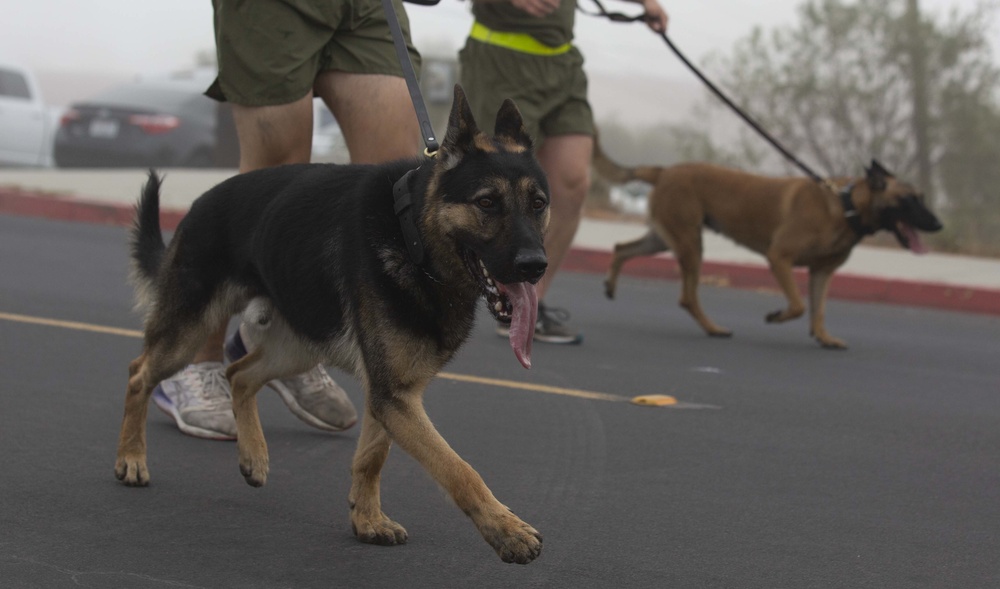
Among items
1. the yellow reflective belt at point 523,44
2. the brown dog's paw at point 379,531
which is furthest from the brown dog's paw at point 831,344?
the brown dog's paw at point 379,531

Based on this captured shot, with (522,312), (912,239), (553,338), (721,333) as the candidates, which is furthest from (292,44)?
(912,239)

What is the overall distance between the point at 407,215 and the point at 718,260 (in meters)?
8.40

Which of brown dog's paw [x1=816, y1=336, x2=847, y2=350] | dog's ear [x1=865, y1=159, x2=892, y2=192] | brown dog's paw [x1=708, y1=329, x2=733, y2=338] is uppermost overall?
dog's ear [x1=865, y1=159, x2=892, y2=192]

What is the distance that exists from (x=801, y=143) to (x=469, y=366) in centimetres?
1014

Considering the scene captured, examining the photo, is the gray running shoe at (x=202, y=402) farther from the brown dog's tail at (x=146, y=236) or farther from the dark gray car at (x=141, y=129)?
the dark gray car at (x=141, y=129)

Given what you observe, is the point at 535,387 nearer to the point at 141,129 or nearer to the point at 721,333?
the point at 721,333

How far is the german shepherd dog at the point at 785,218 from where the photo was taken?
27.4 ft

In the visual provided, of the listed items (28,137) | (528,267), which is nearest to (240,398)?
(528,267)

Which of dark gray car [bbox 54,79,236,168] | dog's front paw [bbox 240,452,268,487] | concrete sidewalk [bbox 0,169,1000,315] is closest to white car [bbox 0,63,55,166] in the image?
dark gray car [bbox 54,79,236,168]

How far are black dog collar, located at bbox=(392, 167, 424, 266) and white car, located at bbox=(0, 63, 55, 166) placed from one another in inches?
622

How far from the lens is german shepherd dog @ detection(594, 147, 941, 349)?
836 cm

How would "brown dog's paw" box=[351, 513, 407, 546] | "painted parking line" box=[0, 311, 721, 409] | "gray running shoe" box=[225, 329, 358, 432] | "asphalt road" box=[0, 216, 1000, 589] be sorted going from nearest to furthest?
"asphalt road" box=[0, 216, 1000, 589] → "brown dog's paw" box=[351, 513, 407, 546] → "gray running shoe" box=[225, 329, 358, 432] → "painted parking line" box=[0, 311, 721, 409]

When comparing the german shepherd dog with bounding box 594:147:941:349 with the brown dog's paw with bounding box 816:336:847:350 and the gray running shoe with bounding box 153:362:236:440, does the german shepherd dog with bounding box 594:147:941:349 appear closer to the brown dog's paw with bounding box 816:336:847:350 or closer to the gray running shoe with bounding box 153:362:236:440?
the brown dog's paw with bounding box 816:336:847:350

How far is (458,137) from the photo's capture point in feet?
11.7
